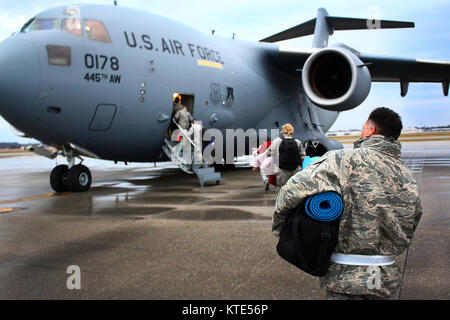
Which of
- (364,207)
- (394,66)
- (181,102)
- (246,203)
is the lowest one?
(246,203)

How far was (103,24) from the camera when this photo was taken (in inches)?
311

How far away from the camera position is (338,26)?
16109 mm

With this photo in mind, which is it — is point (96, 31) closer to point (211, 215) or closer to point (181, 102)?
point (181, 102)

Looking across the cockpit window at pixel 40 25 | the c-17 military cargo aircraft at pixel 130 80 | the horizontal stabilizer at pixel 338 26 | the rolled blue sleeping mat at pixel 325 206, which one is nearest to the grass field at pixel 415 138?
the horizontal stabilizer at pixel 338 26

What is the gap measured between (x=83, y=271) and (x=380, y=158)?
2.68 meters

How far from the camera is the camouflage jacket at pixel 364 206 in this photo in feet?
5.89

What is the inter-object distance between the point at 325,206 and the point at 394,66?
Result: 1239cm

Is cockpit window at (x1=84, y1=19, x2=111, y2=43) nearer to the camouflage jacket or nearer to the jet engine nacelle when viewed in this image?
the jet engine nacelle

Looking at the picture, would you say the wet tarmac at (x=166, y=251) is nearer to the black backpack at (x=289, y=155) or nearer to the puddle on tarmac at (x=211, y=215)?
the puddle on tarmac at (x=211, y=215)

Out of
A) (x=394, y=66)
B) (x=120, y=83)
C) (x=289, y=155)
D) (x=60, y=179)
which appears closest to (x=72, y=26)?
(x=120, y=83)

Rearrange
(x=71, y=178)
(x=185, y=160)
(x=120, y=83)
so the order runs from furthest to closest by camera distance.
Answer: (x=185, y=160) → (x=71, y=178) → (x=120, y=83)

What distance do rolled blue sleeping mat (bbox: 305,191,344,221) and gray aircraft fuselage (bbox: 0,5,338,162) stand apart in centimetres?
643

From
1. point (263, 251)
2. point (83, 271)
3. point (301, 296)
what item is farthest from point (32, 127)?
point (301, 296)
